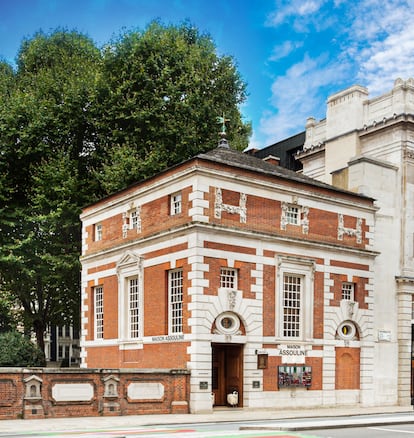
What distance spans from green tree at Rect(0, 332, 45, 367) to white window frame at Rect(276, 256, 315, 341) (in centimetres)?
1534

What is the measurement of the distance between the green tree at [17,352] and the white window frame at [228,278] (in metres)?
14.5

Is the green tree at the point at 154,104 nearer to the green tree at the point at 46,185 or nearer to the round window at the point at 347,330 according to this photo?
the green tree at the point at 46,185

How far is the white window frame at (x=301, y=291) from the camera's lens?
108 feet

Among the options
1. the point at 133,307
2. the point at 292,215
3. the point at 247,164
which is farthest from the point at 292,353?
the point at 247,164

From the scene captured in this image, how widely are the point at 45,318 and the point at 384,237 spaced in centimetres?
2376

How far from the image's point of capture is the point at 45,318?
4934cm

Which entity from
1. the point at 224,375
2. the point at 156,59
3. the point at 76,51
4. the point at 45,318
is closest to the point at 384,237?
the point at 224,375

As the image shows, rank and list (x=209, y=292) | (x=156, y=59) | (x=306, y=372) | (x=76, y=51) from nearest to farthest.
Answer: (x=209, y=292) < (x=306, y=372) < (x=156, y=59) < (x=76, y=51)

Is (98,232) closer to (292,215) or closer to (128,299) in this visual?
(128,299)

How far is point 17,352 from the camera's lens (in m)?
39.8

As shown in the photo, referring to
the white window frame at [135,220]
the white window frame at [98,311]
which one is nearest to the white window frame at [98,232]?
the white window frame at [98,311]

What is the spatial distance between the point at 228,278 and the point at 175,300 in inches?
99.9

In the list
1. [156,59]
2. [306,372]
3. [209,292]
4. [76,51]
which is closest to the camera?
[209,292]

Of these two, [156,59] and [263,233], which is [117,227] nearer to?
[263,233]
